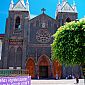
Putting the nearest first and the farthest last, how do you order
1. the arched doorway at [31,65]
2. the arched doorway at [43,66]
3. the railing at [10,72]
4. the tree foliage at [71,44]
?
1. the railing at [10,72]
2. the tree foliage at [71,44]
3. the arched doorway at [31,65]
4. the arched doorway at [43,66]

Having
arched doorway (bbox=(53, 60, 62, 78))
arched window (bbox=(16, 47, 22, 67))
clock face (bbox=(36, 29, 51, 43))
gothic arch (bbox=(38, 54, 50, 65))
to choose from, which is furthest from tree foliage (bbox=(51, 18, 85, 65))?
clock face (bbox=(36, 29, 51, 43))

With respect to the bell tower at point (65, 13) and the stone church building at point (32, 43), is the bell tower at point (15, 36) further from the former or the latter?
the bell tower at point (65, 13)

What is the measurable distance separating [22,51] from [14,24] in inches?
265

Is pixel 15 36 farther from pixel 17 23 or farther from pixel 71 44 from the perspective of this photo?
pixel 71 44

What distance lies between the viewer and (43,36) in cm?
4703

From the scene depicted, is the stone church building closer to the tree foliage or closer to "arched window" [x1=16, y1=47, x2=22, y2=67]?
"arched window" [x1=16, y1=47, x2=22, y2=67]

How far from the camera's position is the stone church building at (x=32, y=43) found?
44719mm

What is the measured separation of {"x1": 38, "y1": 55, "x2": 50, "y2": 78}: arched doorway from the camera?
45.4m

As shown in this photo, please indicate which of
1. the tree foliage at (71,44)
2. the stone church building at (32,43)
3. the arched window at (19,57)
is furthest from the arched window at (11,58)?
the tree foliage at (71,44)

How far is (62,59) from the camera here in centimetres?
2370

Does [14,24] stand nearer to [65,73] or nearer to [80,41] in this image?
[65,73]

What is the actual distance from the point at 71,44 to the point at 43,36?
24401mm

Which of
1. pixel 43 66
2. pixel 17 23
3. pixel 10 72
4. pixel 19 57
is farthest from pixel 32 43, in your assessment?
pixel 10 72

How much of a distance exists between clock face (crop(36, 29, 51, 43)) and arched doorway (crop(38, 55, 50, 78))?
142 inches
